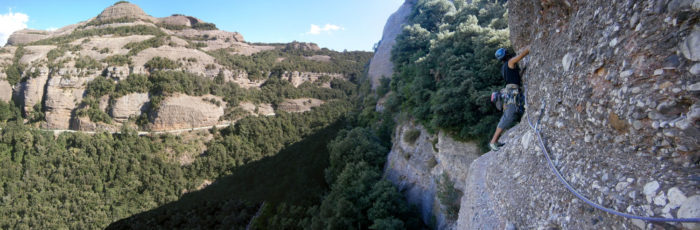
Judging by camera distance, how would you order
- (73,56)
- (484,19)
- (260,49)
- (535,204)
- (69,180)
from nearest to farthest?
(535,204), (484,19), (69,180), (73,56), (260,49)

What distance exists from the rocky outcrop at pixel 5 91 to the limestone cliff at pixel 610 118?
58300 millimetres

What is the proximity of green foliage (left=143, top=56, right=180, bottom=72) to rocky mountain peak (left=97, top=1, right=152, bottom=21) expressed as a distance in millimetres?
27487

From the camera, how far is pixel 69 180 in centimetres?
3206

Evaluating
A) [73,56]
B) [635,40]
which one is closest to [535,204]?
[635,40]

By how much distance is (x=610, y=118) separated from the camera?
9.41ft

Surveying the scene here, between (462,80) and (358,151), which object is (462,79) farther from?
(358,151)

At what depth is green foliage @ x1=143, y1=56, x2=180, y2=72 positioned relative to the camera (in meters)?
42.3

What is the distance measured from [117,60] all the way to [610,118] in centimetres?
5447

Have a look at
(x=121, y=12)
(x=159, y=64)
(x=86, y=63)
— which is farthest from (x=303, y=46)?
(x=86, y=63)

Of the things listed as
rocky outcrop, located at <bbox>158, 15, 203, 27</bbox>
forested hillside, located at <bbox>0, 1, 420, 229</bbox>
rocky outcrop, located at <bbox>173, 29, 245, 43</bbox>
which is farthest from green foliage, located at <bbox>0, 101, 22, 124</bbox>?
rocky outcrop, located at <bbox>158, 15, 203, 27</bbox>

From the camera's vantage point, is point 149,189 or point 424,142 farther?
point 149,189

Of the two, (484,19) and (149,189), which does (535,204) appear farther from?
(149,189)

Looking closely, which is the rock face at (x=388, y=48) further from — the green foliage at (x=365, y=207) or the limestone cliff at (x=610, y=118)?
the limestone cliff at (x=610, y=118)

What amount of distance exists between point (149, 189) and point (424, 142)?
35.4 meters
